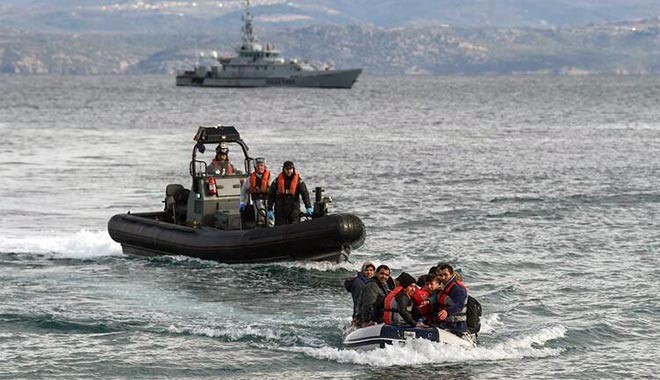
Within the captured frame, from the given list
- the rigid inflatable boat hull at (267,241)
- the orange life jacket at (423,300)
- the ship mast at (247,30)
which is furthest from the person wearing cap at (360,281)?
the ship mast at (247,30)

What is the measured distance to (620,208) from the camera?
35.6 meters

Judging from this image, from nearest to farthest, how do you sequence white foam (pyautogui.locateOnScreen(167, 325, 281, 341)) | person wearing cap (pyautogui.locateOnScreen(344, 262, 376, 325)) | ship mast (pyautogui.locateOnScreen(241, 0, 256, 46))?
person wearing cap (pyautogui.locateOnScreen(344, 262, 376, 325)), white foam (pyautogui.locateOnScreen(167, 325, 281, 341)), ship mast (pyautogui.locateOnScreen(241, 0, 256, 46))

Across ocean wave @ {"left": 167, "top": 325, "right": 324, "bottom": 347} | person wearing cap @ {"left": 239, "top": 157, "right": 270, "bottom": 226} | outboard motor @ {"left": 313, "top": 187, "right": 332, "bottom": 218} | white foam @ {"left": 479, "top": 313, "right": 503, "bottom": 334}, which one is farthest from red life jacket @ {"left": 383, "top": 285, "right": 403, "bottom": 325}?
person wearing cap @ {"left": 239, "top": 157, "right": 270, "bottom": 226}

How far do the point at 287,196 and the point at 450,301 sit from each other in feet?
24.0

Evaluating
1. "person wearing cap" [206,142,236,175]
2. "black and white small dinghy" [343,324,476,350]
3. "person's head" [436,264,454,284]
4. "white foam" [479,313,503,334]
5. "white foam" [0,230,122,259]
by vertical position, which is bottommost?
"white foam" [0,230,122,259]

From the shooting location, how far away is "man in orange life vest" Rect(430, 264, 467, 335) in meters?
18.0

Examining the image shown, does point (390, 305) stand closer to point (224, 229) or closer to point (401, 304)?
point (401, 304)

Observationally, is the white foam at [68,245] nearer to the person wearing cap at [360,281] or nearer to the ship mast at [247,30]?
the person wearing cap at [360,281]

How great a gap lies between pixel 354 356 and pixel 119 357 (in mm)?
3492

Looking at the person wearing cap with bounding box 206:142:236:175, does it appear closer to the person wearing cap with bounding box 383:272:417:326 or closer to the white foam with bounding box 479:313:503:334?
the white foam with bounding box 479:313:503:334

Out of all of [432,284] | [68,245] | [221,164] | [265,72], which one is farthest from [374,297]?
[265,72]

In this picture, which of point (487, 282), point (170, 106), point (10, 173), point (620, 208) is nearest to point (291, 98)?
point (170, 106)

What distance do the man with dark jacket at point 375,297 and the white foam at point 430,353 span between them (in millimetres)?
→ 494

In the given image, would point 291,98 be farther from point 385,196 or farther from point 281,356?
point 281,356
